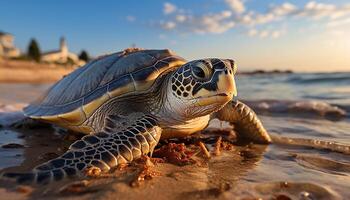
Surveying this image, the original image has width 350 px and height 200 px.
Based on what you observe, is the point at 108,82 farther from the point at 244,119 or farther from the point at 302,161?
the point at 302,161

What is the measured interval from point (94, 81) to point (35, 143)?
0.97m

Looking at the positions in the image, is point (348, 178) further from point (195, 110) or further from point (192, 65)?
point (192, 65)

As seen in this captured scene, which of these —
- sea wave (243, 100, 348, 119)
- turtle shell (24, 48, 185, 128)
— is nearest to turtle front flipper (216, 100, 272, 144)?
turtle shell (24, 48, 185, 128)

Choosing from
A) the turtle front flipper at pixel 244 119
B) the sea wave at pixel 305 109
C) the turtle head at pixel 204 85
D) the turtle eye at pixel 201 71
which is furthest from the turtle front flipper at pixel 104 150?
the sea wave at pixel 305 109

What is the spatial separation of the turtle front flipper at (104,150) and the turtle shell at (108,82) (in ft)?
1.35

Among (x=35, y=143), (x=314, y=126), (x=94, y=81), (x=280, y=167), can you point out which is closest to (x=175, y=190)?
(x=280, y=167)

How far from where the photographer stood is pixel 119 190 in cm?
196

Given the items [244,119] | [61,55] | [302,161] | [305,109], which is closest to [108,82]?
[244,119]

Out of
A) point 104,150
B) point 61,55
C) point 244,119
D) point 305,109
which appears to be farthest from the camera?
point 61,55

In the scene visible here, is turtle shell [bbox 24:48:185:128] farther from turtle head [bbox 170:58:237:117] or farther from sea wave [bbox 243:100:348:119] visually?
sea wave [bbox 243:100:348:119]

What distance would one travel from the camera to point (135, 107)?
134 inches

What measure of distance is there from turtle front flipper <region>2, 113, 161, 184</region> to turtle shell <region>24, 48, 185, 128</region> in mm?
411

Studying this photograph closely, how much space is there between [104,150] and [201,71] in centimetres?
105

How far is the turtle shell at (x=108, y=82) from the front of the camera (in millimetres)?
3285
